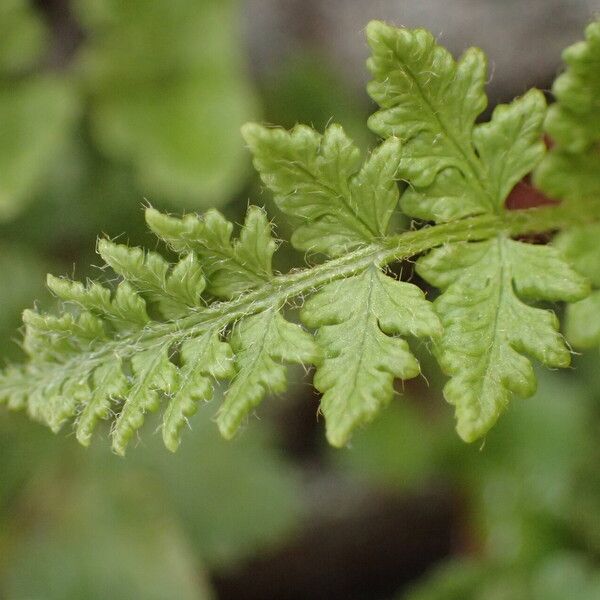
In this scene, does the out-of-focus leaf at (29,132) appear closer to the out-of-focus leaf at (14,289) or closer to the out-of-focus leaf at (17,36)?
the out-of-focus leaf at (17,36)

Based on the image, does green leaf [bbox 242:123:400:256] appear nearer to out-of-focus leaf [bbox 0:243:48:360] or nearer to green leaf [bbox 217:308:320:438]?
green leaf [bbox 217:308:320:438]

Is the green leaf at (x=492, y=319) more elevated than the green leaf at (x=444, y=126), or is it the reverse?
the green leaf at (x=444, y=126)

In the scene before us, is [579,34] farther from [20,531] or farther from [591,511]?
[20,531]

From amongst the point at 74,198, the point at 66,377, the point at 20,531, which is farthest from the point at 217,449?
the point at 66,377

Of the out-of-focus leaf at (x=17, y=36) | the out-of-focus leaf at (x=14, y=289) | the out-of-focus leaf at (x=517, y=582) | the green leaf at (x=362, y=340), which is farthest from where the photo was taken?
the out-of-focus leaf at (x=17, y=36)

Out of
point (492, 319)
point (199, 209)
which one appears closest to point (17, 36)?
point (199, 209)

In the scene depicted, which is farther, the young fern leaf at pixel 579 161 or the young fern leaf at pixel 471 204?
the young fern leaf at pixel 579 161

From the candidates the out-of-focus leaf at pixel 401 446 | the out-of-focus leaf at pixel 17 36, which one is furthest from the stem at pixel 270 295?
the out-of-focus leaf at pixel 17 36

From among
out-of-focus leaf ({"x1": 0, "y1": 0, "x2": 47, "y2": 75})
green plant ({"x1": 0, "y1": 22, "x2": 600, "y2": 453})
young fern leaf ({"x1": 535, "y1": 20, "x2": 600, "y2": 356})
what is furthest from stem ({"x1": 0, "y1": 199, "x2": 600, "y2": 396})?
out-of-focus leaf ({"x1": 0, "y1": 0, "x2": 47, "y2": 75})
